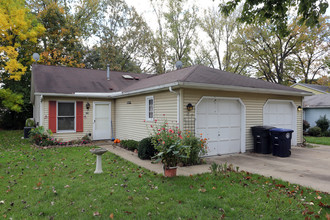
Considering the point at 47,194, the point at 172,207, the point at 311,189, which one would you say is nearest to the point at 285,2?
the point at 311,189

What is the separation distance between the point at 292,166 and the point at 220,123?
2.64 metres

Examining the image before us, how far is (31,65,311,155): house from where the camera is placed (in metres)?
7.48

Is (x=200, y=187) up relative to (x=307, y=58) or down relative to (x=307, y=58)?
down

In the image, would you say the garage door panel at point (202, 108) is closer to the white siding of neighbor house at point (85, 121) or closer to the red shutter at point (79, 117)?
the white siding of neighbor house at point (85, 121)

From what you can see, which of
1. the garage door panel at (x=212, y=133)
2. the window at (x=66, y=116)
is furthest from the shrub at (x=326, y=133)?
the window at (x=66, y=116)

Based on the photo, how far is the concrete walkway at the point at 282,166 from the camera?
5227 millimetres

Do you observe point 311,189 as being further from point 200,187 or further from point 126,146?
point 126,146

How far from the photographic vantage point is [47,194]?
4137 mm

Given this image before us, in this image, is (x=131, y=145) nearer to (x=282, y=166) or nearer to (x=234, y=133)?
(x=234, y=133)

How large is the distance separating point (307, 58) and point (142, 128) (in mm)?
28742

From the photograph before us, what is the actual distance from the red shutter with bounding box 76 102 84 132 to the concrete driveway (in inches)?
271

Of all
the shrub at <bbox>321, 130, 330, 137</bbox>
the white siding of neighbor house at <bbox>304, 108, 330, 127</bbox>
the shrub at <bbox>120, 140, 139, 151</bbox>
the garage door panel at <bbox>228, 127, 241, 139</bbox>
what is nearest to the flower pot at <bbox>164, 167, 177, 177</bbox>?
the shrub at <bbox>120, 140, 139, 151</bbox>

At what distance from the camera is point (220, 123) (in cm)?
815

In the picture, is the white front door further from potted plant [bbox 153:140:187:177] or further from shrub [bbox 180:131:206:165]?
potted plant [bbox 153:140:187:177]
